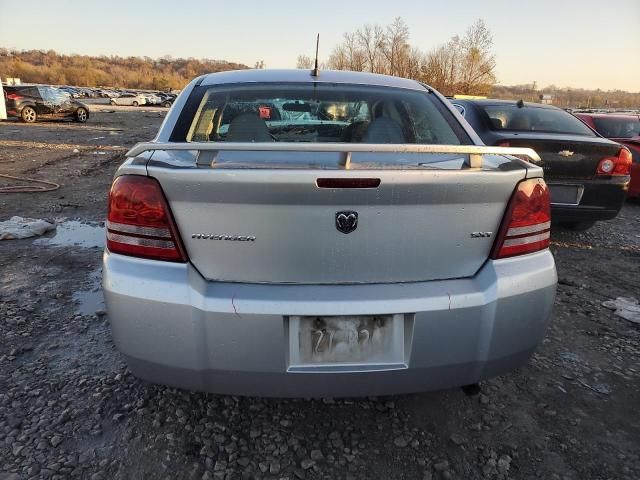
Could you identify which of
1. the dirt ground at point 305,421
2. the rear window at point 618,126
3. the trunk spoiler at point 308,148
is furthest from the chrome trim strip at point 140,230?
the rear window at point 618,126

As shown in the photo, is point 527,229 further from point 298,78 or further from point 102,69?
point 102,69

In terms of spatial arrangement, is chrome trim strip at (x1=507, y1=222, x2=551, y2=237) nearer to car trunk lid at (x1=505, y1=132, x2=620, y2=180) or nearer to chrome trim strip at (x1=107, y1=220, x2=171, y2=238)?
chrome trim strip at (x1=107, y1=220, x2=171, y2=238)

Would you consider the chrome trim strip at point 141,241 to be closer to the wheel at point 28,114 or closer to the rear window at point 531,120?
the rear window at point 531,120

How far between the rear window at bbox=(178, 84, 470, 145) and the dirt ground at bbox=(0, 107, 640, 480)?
128 cm

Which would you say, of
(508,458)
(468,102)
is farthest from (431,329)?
(468,102)

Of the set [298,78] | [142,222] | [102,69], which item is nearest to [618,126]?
[298,78]

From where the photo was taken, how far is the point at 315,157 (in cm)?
176

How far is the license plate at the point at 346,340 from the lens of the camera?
159 cm

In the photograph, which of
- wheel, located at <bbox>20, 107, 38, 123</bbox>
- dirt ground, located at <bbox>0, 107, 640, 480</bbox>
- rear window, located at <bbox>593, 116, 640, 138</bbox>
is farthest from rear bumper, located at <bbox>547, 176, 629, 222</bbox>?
wheel, located at <bbox>20, 107, 38, 123</bbox>

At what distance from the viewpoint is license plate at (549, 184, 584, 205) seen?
177 inches

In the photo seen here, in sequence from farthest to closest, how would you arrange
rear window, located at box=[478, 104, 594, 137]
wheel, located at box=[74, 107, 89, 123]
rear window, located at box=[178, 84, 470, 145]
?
wheel, located at box=[74, 107, 89, 123] → rear window, located at box=[478, 104, 594, 137] → rear window, located at box=[178, 84, 470, 145]

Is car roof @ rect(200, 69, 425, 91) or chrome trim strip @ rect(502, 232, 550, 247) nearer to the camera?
chrome trim strip @ rect(502, 232, 550, 247)

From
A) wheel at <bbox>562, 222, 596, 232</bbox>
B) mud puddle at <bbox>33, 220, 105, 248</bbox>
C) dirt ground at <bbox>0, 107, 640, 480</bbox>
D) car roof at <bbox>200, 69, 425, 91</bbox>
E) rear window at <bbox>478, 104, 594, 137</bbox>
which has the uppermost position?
car roof at <bbox>200, 69, 425, 91</bbox>

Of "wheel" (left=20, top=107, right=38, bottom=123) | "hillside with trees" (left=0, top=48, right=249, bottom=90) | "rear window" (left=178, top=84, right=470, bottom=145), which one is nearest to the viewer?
"rear window" (left=178, top=84, right=470, bottom=145)
